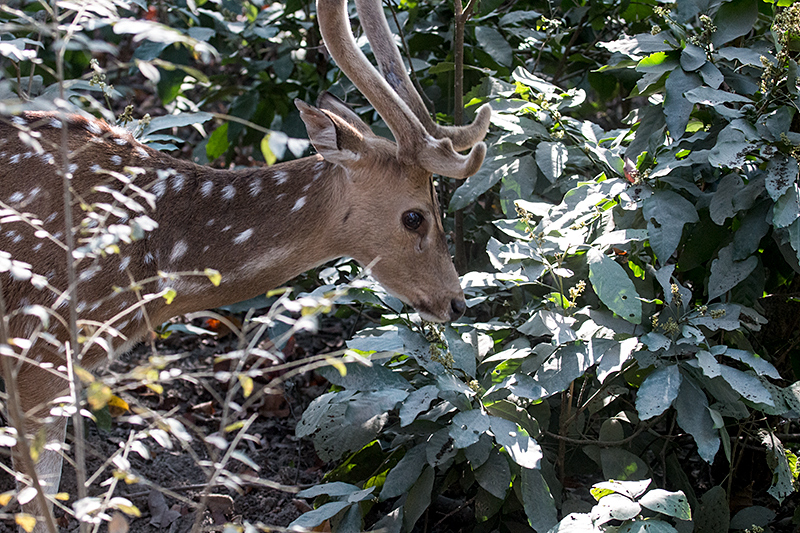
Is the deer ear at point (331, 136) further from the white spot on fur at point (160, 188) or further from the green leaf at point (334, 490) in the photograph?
the green leaf at point (334, 490)

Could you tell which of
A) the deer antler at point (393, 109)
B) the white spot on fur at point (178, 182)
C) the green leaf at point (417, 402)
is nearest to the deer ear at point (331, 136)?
the deer antler at point (393, 109)

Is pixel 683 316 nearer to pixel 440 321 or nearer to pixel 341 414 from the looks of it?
pixel 440 321

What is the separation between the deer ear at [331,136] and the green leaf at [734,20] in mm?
1481

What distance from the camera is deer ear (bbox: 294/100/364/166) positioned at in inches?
115

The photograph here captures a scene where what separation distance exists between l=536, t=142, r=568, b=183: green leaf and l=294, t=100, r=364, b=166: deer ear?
813 mm

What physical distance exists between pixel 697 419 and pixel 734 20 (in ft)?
5.23

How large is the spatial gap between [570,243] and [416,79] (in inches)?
71.6

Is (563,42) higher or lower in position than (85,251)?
lower

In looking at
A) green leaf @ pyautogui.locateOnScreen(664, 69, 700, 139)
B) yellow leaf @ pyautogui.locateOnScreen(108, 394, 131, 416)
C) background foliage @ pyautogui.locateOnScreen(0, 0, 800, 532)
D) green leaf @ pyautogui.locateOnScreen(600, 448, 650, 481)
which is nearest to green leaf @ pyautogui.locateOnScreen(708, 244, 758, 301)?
background foliage @ pyautogui.locateOnScreen(0, 0, 800, 532)

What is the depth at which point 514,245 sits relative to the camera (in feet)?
9.91

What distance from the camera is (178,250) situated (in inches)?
119

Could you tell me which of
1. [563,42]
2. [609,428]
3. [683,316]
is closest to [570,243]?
[683,316]

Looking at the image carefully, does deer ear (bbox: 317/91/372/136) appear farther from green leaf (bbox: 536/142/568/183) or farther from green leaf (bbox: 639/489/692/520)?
green leaf (bbox: 639/489/692/520)

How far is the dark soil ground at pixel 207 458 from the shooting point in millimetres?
3580
